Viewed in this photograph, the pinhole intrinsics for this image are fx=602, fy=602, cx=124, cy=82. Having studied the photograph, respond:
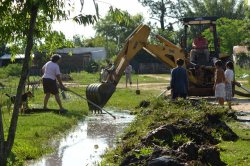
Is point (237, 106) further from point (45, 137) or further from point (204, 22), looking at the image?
point (45, 137)

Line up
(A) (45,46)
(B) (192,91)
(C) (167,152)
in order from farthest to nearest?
(B) (192,91) → (A) (45,46) → (C) (167,152)

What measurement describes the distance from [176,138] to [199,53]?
1429 cm

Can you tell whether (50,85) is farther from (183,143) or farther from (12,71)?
(12,71)

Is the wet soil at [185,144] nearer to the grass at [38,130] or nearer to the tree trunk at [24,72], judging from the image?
the tree trunk at [24,72]

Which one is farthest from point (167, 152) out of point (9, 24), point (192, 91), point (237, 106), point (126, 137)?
point (192, 91)

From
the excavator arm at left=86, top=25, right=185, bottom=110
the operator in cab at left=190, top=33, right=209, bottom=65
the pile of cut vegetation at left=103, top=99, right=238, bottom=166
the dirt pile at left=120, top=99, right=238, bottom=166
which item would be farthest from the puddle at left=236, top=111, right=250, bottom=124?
the operator in cab at left=190, top=33, right=209, bottom=65

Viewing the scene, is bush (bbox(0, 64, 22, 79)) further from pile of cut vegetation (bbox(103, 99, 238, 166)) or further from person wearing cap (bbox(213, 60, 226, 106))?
pile of cut vegetation (bbox(103, 99, 238, 166))

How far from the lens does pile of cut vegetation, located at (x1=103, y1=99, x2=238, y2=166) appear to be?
8.79 m

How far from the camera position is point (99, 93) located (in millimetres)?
18953

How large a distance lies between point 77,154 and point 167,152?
363 centimetres

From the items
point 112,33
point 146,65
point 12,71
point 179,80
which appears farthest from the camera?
point 112,33

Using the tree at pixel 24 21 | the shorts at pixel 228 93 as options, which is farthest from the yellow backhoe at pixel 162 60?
the tree at pixel 24 21

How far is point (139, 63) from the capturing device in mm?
70625

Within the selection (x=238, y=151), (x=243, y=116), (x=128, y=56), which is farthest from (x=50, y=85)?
(x=238, y=151)
